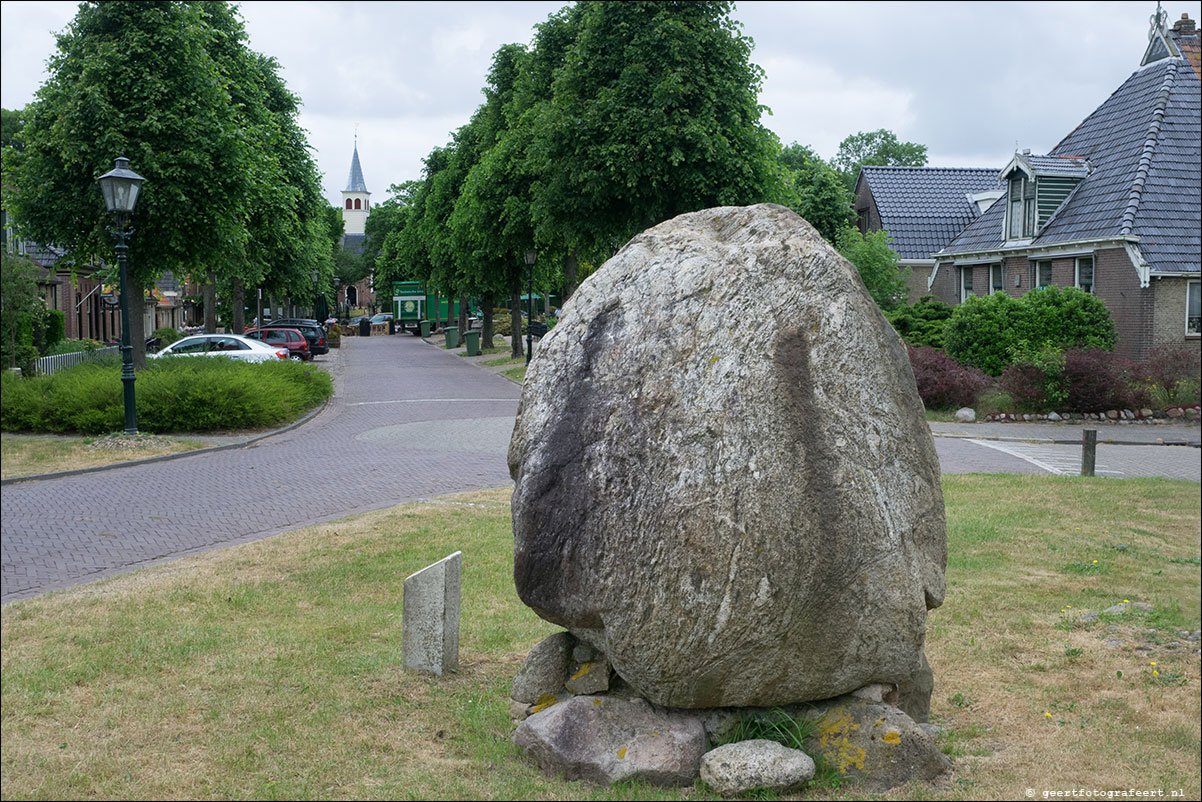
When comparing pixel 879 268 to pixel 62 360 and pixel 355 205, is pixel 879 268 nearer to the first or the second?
pixel 62 360

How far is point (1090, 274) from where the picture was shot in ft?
89.2

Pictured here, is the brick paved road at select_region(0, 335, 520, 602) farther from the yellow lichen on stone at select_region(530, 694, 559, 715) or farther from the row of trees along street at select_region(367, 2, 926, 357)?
the row of trees along street at select_region(367, 2, 926, 357)

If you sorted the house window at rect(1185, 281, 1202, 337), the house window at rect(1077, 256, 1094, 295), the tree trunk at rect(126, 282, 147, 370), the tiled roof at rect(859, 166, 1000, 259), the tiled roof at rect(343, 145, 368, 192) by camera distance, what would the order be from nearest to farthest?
the tree trunk at rect(126, 282, 147, 370) < the house window at rect(1185, 281, 1202, 337) < the house window at rect(1077, 256, 1094, 295) < the tiled roof at rect(859, 166, 1000, 259) < the tiled roof at rect(343, 145, 368, 192)

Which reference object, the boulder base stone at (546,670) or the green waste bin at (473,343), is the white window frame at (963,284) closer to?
the green waste bin at (473,343)

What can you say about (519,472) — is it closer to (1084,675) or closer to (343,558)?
(1084,675)

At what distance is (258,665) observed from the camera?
605 centimetres

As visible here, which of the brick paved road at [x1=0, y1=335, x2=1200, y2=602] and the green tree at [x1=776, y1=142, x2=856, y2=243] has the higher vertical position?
→ the green tree at [x1=776, y1=142, x2=856, y2=243]

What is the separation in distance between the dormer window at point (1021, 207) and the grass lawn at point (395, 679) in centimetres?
2241

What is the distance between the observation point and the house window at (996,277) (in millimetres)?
32031

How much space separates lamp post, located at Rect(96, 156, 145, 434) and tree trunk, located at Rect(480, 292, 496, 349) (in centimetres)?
2978

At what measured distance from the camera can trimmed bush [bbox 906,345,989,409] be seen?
76.5 ft

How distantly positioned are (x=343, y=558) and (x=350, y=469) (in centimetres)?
632

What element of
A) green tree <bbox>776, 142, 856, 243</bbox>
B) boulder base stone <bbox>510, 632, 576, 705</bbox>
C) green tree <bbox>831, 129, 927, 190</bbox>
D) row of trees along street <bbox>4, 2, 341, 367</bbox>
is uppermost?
green tree <bbox>831, 129, 927, 190</bbox>

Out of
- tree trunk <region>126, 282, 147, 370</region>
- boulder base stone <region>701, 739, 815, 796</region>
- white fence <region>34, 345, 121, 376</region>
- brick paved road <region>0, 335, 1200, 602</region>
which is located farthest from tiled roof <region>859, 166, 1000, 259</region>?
boulder base stone <region>701, 739, 815, 796</region>
